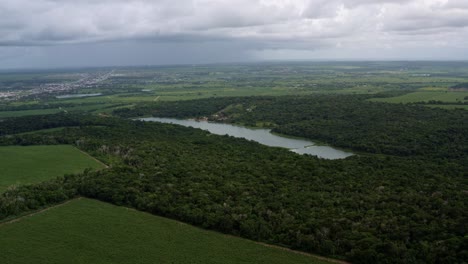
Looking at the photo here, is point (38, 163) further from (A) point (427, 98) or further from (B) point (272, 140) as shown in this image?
(A) point (427, 98)

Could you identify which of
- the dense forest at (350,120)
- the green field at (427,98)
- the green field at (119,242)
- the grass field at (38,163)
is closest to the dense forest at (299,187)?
the dense forest at (350,120)

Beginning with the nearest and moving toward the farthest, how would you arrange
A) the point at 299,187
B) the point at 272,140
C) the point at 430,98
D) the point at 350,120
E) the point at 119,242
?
the point at 119,242, the point at 299,187, the point at 272,140, the point at 350,120, the point at 430,98

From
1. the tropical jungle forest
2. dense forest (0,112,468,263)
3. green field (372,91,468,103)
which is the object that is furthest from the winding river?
green field (372,91,468,103)

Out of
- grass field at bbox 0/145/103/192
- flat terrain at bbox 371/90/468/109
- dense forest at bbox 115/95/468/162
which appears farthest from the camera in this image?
flat terrain at bbox 371/90/468/109

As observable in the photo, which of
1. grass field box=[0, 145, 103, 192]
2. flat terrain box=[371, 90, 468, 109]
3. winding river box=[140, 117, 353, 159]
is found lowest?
winding river box=[140, 117, 353, 159]

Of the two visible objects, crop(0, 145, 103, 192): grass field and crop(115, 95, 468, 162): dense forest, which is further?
crop(115, 95, 468, 162): dense forest

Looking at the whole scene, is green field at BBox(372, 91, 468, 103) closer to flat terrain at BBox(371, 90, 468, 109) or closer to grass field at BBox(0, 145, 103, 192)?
flat terrain at BBox(371, 90, 468, 109)

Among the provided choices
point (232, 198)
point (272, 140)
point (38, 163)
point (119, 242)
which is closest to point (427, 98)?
point (272, 140)
